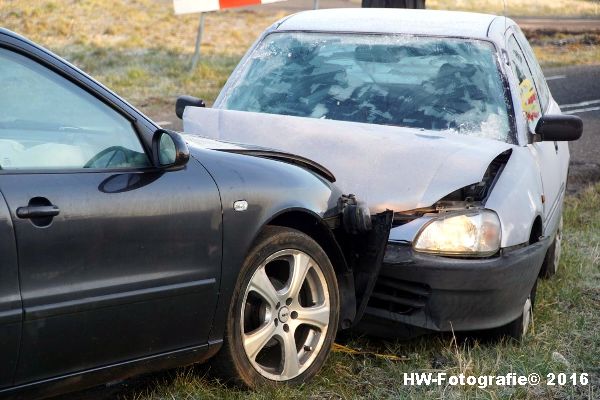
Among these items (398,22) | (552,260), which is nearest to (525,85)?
(398,22)

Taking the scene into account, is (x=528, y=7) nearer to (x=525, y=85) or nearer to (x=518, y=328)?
(x=525, y=85)

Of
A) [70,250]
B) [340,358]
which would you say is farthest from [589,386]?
[70,250]

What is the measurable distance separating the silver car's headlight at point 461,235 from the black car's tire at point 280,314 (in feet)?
1.95

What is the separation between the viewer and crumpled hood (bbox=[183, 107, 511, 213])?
541 cm

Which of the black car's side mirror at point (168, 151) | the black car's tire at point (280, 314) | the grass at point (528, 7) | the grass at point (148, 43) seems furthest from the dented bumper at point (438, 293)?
the grass at point (528, 7)

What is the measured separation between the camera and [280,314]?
4637 mm

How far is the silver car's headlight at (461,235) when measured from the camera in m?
5.23

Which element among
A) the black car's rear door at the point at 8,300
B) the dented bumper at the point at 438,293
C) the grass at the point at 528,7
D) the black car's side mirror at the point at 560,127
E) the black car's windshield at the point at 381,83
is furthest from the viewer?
the grass at the point at 528,7

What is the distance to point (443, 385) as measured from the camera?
4.90 meters

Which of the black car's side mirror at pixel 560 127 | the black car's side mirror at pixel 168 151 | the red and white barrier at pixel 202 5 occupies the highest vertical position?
the black car's side mirror at pixel 168 151

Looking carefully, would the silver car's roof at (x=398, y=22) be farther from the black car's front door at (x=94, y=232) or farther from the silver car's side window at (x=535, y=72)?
the black car's front door at (x=94, y=232)

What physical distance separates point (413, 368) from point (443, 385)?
27 centimetres

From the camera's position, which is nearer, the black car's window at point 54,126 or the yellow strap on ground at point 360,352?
the black car's window at point 54,126

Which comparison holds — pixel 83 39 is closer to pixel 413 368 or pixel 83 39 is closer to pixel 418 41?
pixel 418 41
